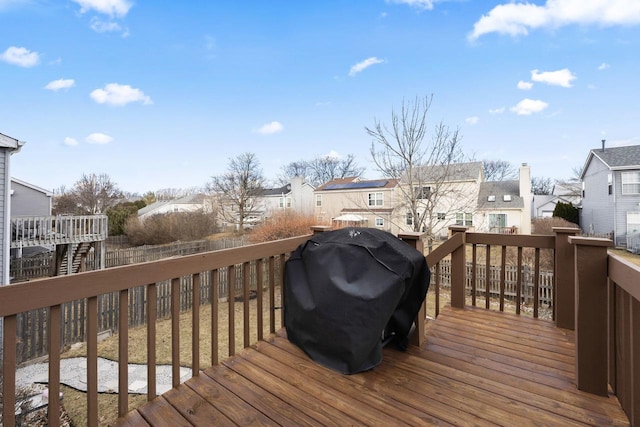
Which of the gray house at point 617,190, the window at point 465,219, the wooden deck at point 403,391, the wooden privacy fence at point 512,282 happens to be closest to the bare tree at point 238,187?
the window at point 465,219

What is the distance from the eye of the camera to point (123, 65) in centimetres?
1197

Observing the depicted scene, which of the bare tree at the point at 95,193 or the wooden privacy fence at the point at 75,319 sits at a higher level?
the bare tree at the point at 95,193

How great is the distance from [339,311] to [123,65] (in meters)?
14.6

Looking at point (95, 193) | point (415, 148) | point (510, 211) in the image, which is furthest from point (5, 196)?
point (510, 211)

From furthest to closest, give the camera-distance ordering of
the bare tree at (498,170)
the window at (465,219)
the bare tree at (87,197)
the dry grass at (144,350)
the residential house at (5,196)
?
the bare tree at (498,170), the bare tree at (87,197), the window at (465,219), the residential house at (5,196), the dry grass at (144,350)

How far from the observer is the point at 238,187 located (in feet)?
74.8

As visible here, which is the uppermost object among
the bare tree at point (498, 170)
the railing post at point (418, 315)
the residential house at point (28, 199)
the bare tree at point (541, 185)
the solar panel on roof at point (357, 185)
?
the bare tree at point (498, 170)

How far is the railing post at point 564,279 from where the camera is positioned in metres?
2.52

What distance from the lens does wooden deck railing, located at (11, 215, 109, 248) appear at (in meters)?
9.98

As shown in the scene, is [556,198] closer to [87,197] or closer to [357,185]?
[357,185]

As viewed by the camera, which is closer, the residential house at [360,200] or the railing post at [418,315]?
the railing post at [418,315]

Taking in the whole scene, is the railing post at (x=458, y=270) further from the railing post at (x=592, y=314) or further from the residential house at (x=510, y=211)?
the residential house at (x=510, y=211)

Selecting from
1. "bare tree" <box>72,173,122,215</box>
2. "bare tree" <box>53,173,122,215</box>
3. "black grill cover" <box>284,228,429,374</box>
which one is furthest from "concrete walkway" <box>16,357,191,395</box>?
"bare tree" <box>72,173,122,215</box>

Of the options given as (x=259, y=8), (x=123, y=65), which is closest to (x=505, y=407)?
(x=259, y=8)
